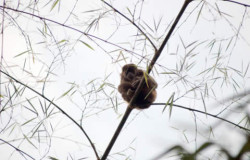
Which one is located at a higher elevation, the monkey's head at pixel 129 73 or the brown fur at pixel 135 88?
the monkey's head at pixel 129 73

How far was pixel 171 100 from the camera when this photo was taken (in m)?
1.76

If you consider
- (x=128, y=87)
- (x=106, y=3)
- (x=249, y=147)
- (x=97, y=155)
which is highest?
(x=128, y=87)

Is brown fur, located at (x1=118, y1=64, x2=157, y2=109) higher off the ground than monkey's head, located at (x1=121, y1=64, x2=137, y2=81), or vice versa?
monkey's head, located at (x1=121, y1=64, x2=137, y2=81)

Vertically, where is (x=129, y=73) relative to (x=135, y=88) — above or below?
above

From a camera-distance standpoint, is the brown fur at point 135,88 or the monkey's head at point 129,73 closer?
the brown fur at point 135,88

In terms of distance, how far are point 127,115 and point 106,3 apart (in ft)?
2.37

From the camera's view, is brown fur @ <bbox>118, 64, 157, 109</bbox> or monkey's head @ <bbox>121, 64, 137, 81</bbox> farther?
monkey's head @ <bbox>121, 64, 137, 81</bbox>

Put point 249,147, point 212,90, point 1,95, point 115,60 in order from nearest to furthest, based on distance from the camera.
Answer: point 249,147 < point 1,95 < point 115,60 < point 212,90

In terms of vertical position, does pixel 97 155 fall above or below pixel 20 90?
below

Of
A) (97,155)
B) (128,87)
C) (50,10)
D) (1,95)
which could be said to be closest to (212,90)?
(97,155)

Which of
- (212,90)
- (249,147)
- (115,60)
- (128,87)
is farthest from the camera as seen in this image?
(128,87)

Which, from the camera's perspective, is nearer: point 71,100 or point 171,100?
point 171,100

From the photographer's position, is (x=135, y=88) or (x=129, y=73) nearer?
(x=135, y=88)

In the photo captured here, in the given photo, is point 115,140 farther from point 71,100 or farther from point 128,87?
point 128,87
